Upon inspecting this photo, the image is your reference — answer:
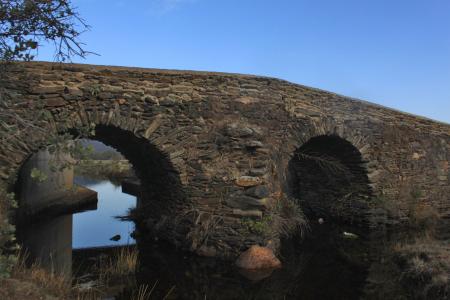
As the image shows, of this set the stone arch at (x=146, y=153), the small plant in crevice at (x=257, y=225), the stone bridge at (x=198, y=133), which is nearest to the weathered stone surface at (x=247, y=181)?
the stone bridge at (x=198, y=133)

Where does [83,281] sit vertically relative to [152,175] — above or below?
below

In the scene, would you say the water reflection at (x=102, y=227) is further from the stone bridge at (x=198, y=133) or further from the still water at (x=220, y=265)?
the stone bridge at (x=198, y=133)

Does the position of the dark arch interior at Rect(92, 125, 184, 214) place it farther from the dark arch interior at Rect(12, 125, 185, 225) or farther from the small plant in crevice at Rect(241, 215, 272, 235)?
the small plant in crevice at Rect(241, 215, 272, 235)

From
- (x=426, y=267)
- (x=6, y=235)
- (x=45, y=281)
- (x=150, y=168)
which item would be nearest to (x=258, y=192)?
(x=150, y=168)

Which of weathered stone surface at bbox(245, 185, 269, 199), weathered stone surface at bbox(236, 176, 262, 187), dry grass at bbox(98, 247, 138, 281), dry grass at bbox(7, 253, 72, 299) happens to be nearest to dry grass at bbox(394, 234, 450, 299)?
weathered stone surface at bbox(245, 185, 269, 199)

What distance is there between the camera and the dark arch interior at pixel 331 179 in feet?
32.6

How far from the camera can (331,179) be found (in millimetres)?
11078

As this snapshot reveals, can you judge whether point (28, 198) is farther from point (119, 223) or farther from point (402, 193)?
point (402, 193)

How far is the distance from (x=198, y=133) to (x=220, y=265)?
228 centimetres

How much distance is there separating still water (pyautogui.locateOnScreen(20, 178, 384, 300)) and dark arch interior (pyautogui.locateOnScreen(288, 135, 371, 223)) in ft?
2.53

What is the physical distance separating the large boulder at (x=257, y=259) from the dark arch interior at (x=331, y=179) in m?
3.08

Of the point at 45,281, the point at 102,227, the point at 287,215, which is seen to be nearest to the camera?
the point at 45,281

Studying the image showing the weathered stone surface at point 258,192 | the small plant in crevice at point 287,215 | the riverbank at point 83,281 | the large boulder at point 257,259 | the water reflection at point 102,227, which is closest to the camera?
the riverbank at point 83,281

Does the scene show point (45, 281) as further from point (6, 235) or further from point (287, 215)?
point (287, 215)
